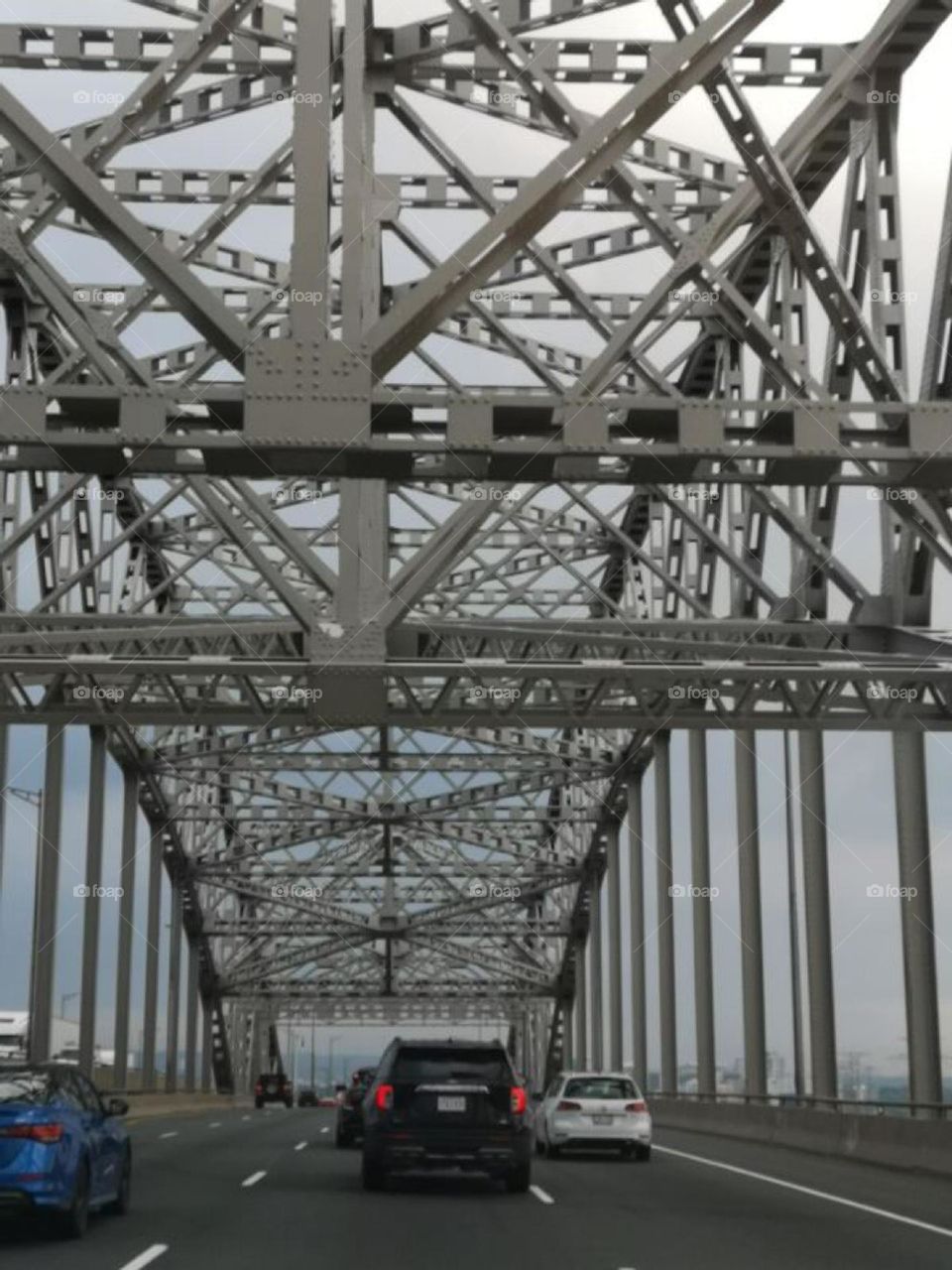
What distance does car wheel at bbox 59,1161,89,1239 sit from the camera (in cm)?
1556

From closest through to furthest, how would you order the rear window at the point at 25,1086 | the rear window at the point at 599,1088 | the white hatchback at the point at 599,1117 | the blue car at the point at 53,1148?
the blue car at the point at 53,1148, the rear window at the point at 25,1086, the white hatchback at the point at 599,1117, the rear window at the point at 599,1088

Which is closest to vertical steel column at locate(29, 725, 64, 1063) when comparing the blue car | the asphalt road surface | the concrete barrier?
the concrete barrier

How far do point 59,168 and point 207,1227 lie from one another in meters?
8.65

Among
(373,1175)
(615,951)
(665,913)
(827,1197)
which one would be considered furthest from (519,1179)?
(615,951)

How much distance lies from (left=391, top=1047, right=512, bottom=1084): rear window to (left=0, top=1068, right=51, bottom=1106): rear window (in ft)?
18.6

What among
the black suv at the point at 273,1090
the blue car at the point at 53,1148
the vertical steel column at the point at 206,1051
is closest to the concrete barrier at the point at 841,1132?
the blue car at the point at 53,1148

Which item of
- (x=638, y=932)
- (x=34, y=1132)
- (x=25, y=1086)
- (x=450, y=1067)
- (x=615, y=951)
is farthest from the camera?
(x=615, y=951)

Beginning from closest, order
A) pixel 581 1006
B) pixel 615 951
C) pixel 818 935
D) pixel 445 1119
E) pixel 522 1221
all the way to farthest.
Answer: pixel 522 1221
pixel 445 1119
pixel 818 935
pixel 615 951
pixel 581 1006

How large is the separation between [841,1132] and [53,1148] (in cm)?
1818

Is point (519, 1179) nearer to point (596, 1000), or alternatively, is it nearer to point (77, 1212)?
point (77, 1212)

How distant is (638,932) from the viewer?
65.5 metres

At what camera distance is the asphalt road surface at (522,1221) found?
46.6 feet

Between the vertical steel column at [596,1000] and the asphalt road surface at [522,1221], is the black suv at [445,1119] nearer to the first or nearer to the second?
the asphalt road surface at [522,1221]

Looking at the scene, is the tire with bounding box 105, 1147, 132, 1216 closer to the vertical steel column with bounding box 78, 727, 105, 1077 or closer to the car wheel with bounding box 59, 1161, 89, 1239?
the car wheel with bounding box 59, 1161, 89, 1239
